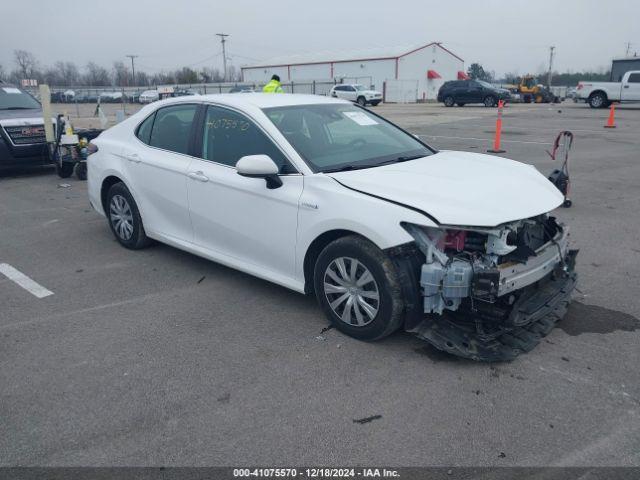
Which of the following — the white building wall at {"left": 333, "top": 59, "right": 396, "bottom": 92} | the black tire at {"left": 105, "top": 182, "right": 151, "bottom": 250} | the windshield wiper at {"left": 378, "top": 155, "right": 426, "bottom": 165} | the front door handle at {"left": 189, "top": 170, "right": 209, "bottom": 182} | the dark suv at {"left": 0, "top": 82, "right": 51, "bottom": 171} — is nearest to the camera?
the windshield wiper at {"left": 378, "top": 155, "right": 426, "bottom": 165}

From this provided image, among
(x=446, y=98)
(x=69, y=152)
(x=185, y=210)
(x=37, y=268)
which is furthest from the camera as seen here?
(x=446, y=98)

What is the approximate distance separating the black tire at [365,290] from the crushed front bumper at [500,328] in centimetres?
21

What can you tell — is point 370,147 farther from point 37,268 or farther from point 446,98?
point 446,98

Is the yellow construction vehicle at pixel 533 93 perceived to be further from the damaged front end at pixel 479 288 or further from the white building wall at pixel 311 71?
the damaged front end at pixel 479 288

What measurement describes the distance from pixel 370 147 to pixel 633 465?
9.67ft

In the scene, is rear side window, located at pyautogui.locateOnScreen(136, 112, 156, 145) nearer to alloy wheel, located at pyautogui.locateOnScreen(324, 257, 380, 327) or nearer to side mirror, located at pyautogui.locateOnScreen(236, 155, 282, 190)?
side mirror, located at pyautogui.locateOnScreen(236, 155, 282, 190)

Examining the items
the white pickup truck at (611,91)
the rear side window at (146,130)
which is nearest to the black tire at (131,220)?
the rear side window at (146,130)

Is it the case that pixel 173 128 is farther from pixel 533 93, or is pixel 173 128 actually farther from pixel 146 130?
pixel 533 93

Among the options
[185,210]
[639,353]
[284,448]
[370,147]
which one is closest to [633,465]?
[639,353]

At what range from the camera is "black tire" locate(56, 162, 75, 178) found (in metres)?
10.6

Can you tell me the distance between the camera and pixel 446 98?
37375 mm

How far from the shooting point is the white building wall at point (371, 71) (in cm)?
6316

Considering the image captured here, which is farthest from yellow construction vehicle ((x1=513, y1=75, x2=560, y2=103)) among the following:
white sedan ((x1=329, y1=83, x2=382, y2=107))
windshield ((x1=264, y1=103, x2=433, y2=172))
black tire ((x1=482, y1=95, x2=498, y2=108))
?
windshield ((x1=264, y1=103, x2=433, y2=172))

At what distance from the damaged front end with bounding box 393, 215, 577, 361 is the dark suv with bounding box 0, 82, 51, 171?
956 centimetres
